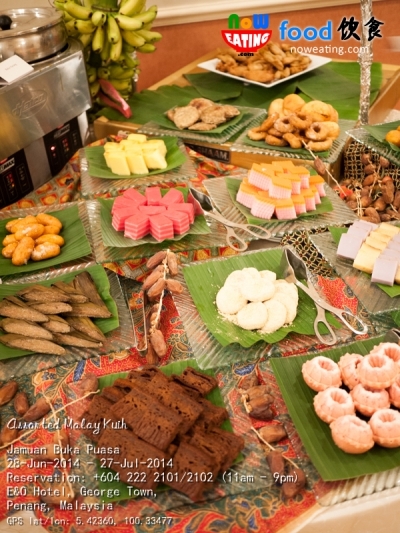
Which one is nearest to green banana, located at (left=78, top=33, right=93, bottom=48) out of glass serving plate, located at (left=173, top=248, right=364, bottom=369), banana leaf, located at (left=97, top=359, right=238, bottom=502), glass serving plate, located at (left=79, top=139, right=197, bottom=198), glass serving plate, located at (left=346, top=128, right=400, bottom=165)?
glass serving plate, located at (left=79, top=139, right=197, bottom=198)

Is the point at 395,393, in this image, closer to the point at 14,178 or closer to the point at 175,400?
the point at 175,400

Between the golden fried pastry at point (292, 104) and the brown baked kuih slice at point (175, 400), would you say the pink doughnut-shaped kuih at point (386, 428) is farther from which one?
the golden fried pastry at point (292, 104)

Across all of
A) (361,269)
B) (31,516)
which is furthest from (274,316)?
(31,516)

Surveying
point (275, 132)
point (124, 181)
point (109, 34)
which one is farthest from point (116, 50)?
point (275, 132)

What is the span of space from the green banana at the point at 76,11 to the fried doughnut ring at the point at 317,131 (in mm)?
1327

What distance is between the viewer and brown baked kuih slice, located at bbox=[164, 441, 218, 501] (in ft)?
3.93

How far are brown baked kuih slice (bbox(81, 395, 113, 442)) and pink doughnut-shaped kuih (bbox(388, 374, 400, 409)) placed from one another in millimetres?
734

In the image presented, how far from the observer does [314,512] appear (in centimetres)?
123

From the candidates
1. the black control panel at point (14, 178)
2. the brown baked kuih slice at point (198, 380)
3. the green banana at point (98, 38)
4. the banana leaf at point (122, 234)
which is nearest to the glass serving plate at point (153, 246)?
the banana leaf at point (122, 234)

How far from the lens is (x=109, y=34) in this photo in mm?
2793

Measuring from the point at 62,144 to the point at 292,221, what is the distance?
4.21 feet

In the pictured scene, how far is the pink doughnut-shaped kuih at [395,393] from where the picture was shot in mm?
1349

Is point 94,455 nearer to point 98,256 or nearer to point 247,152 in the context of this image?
point 98,256

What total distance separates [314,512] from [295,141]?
71.7 inches
